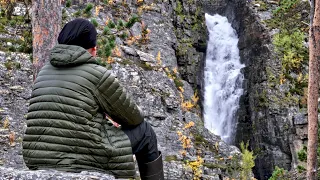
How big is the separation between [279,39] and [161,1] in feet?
24.8

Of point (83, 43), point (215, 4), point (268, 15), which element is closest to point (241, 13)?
point (268, 15)

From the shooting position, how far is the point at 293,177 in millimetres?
11508

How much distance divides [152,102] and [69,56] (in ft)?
33.5

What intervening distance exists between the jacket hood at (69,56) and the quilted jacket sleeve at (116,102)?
21cm

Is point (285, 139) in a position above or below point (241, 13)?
below

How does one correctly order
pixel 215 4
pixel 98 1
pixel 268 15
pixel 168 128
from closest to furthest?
pixel 168 128
pixel 98 1
pixel 268 15
pixel 215 4

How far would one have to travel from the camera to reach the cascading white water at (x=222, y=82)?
21.0 meters

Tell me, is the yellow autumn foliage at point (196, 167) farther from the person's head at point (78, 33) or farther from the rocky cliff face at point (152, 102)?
the person's head at point (78, 33)

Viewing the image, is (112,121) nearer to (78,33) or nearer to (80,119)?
(80,119)

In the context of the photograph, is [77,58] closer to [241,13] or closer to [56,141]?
[56,141]

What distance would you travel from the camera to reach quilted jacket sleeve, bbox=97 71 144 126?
9.42 feet

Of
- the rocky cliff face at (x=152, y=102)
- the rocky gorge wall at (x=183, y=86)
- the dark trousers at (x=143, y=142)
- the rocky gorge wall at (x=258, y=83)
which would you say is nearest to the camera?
the dark trousers at (x=143, y=142)

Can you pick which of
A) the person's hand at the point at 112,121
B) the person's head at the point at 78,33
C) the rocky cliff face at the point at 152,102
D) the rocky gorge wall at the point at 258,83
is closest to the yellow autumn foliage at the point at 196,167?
the rocky cliff face at the point at 152,102

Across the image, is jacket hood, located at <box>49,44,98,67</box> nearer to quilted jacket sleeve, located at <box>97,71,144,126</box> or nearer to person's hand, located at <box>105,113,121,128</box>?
quilted jacket sleeve, located at <box>97,71,144,126</box>
